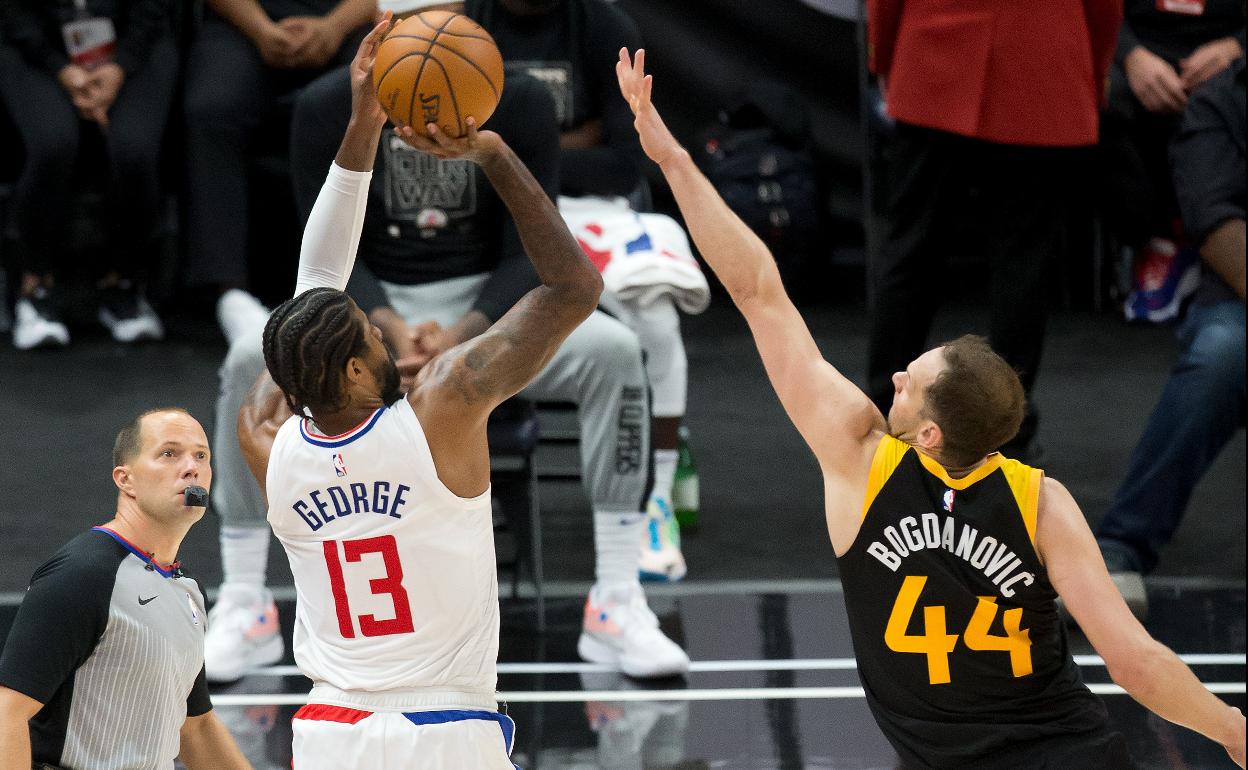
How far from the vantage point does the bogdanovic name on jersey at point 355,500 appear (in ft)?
9.32

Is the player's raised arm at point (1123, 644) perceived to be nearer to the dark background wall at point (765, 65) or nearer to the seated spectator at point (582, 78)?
the seated spectator at point (582, 78)

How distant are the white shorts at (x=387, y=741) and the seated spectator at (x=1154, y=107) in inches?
152

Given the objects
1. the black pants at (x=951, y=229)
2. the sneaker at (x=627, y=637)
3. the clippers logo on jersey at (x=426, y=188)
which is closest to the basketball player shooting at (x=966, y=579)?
the sneaker at (x=627, y=637)

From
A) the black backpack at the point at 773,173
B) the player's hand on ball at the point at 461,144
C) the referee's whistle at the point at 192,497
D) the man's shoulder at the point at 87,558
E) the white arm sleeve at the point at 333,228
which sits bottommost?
the black backpack at the point at 773,173

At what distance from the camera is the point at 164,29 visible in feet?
22.2

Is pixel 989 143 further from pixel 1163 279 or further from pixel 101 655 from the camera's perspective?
pixel 101 655

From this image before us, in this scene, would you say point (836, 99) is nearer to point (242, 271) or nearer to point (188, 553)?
point (242, 271)

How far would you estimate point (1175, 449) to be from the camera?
512cm

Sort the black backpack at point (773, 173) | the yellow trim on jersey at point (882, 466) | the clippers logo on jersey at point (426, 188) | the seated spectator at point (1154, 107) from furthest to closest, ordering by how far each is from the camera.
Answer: the black backpack at point (773, 173), the seated spectator at point (1154, 107), the clippers logo on jersey at point (426, 188), the yellow trim on jersey at point (882, 466)

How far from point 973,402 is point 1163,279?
3488 mm

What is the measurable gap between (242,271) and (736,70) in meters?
2.88

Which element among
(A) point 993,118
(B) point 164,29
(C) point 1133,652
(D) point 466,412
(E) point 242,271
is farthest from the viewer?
(B) point 164,29

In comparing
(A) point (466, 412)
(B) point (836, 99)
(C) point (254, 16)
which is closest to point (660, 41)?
(B) point (836, 99)

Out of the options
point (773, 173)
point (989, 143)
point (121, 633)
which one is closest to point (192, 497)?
point (121, 633)
